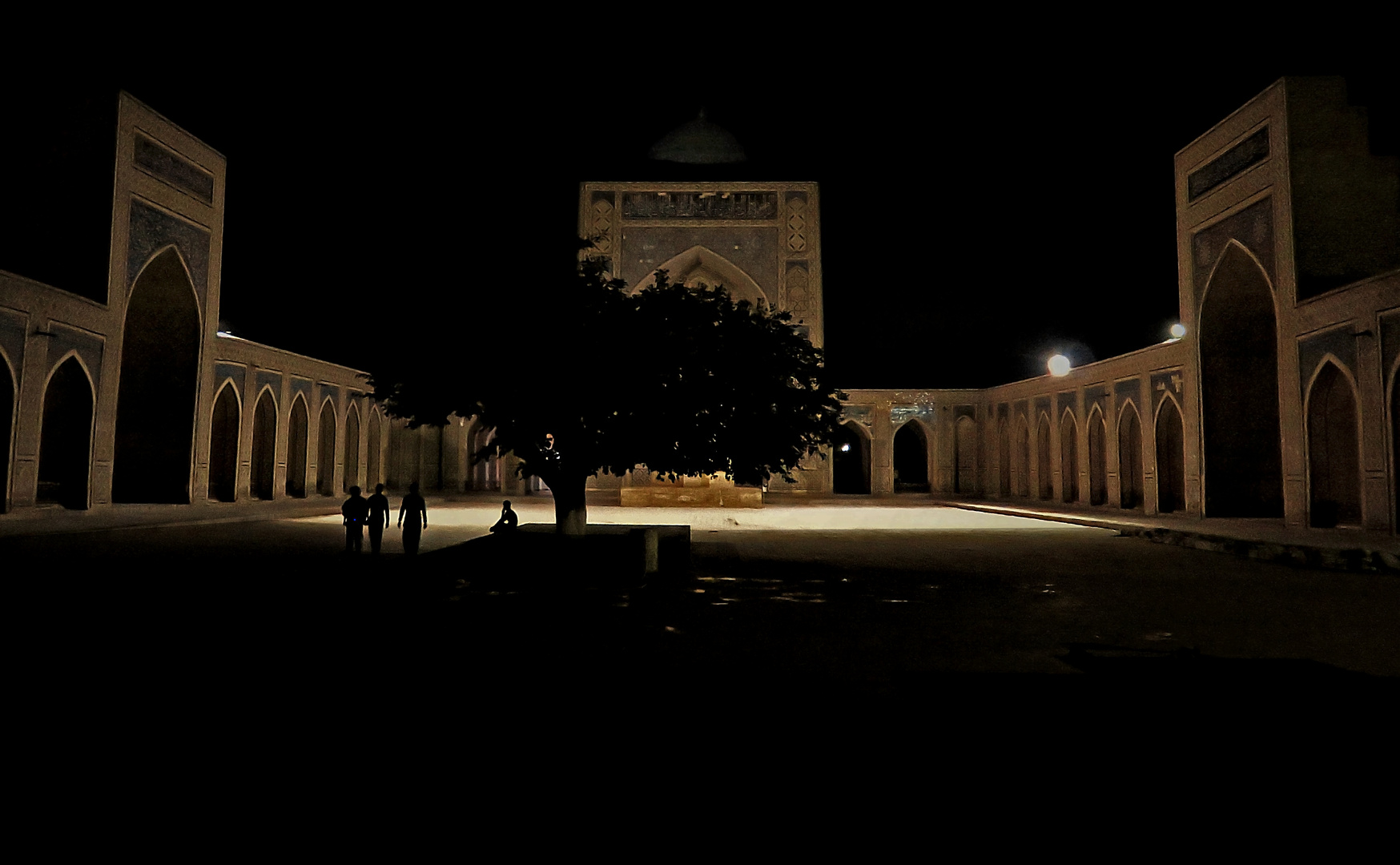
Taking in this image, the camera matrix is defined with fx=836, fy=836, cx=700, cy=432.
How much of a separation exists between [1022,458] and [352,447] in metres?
21.1

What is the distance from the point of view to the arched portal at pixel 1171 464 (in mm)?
19172

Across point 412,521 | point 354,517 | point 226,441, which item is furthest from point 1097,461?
point 226,441

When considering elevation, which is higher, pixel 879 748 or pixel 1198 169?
pixel 1198 169

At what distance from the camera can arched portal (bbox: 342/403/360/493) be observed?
85.1 feet

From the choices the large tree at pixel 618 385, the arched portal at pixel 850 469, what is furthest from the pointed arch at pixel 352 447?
the large tree at pixel 618 385

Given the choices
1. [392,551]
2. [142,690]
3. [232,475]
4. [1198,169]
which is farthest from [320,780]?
[232,475]

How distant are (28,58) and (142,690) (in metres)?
17.8

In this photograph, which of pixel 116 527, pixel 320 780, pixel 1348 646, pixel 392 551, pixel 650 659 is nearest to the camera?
pixel 320 780

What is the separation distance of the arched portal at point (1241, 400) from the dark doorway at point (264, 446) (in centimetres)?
2168

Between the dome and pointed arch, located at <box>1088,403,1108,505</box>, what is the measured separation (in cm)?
1707

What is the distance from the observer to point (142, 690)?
3.66 metres

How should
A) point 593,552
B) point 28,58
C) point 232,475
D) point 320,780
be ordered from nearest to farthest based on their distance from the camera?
point 320,780
point 593,552
point 28,58
point 232,475

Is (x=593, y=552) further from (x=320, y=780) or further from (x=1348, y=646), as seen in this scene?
(x=1348, y=646)

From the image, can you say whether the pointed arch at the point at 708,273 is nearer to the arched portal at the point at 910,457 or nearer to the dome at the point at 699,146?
the dome at the point at 699,146
